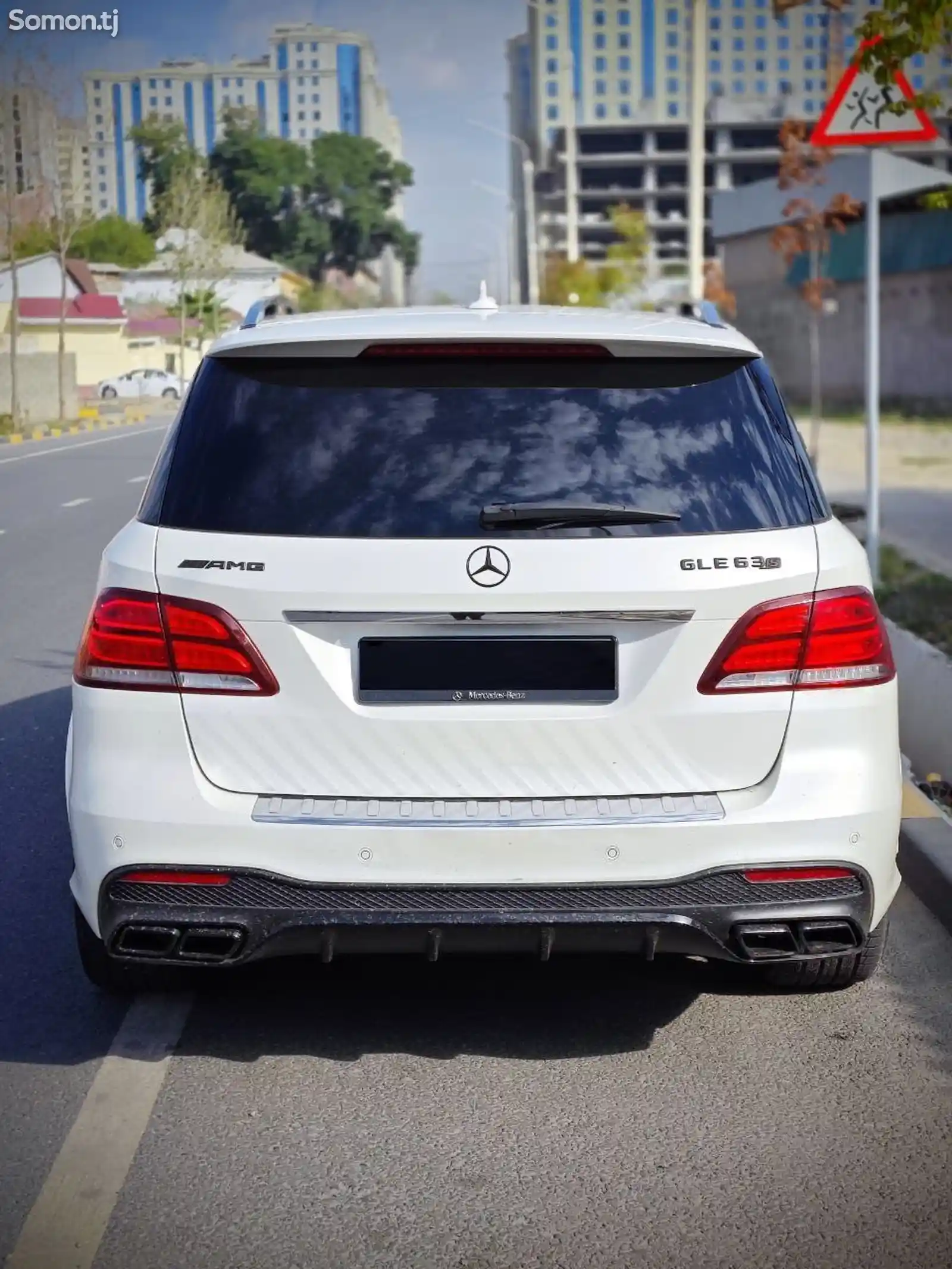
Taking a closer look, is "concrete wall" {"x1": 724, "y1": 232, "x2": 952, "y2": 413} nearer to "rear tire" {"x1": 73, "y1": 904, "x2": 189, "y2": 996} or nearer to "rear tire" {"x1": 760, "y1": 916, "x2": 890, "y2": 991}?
"rear tire" {"x1": 760, "y1": 916, "x2": 890, "y2": 991}

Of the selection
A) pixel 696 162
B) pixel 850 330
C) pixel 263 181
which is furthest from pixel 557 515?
pixel 263 181

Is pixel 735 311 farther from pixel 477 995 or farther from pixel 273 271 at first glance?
pixel 273 271

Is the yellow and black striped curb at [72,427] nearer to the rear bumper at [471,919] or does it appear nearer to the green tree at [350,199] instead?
the rear bumper at [471,919]

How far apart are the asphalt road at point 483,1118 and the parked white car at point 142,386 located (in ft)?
256

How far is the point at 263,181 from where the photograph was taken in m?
142

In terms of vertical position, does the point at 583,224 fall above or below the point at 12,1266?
above

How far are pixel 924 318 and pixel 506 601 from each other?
3844cm

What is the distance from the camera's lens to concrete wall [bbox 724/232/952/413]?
39688 millimetres

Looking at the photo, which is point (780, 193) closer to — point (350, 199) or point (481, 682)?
point (481, 682)

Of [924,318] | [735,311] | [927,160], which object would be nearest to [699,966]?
[924,318]

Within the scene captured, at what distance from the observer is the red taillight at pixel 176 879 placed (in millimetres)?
3902

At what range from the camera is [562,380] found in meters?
4.06

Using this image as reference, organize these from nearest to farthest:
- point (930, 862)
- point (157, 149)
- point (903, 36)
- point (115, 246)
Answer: point (930, 862) < point (903, 36) < point (115, 246) < point (157, 149)

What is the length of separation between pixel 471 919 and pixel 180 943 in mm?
623
